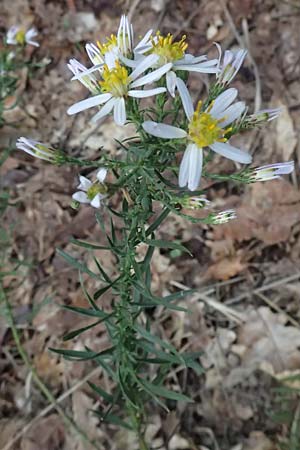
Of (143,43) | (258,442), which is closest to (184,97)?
(143,43)

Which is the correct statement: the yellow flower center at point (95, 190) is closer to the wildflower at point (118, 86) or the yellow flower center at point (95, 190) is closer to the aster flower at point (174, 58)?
the wildflower at point (118, 86)

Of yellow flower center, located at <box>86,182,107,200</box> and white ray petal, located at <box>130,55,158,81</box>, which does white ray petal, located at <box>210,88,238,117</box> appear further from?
yellow flower center, located at <box>86,182,107,200</box>

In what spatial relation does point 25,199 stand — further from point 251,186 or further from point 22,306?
point 251,186

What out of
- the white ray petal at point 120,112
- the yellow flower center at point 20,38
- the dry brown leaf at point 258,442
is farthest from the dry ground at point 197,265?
the white ray petal at point 120,112

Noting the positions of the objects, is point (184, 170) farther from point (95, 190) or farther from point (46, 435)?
point (46, 435)

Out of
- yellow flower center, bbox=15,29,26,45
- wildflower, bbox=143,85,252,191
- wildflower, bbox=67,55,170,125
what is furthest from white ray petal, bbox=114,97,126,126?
yellow flower center, bbox=15,29,26,45

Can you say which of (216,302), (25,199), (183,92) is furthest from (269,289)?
(183,92)
